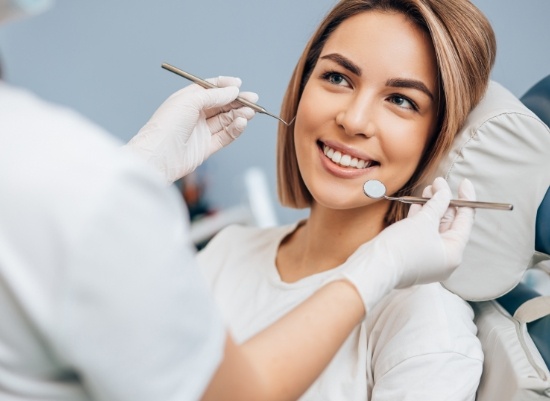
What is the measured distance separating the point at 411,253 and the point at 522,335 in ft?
1.29

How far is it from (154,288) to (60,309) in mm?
83

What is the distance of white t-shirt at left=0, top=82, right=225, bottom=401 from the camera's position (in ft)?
1.80

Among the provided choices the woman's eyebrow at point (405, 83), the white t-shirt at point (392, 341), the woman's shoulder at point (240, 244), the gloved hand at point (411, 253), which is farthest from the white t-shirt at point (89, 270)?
the woman's shoulder at point (240, 244)

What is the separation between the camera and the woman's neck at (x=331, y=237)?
138 cm

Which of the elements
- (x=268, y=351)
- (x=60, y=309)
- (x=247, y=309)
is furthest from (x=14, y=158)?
(x=247, y=309)

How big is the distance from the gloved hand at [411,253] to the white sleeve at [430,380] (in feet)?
0.61

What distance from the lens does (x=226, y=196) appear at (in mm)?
2824

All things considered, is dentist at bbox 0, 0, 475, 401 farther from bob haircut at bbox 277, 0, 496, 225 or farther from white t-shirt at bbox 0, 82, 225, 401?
bob haircut at bbox 277, 0, 496, 225

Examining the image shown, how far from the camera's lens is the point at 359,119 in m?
1.24

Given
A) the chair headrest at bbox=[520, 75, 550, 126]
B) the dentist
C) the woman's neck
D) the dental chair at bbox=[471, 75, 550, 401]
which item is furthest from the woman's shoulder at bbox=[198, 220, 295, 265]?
the dentist

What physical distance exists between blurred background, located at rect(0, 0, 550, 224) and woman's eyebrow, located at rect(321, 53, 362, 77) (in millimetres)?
1001

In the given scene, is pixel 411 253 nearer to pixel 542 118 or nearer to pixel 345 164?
pixel 345 164

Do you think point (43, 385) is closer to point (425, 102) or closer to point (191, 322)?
point (191, 322)

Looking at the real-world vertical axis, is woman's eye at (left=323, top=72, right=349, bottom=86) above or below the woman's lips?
above
